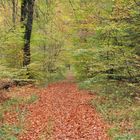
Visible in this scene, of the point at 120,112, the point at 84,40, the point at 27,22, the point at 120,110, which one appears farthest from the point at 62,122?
the point at 84,40

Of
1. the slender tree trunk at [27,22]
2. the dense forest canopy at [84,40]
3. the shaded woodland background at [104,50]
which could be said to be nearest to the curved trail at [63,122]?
the shaded woodland background at [104,50]

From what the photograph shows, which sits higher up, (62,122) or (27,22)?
(27,22)

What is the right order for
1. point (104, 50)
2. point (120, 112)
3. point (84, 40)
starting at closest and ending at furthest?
point (120, 112) < point (104, 50) < point (84, 40)

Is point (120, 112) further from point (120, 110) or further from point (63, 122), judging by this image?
point (63, 122)

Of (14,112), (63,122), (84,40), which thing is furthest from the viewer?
(84,40)

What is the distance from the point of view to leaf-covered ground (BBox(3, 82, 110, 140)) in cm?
973

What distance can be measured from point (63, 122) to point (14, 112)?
2402mm

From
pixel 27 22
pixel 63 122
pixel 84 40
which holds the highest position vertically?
pixel 27 22

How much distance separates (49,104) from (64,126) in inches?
172

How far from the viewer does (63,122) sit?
37.2 feet

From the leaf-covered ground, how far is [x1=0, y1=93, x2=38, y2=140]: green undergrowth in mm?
166

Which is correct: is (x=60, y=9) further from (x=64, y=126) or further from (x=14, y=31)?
(x=64, y=126)

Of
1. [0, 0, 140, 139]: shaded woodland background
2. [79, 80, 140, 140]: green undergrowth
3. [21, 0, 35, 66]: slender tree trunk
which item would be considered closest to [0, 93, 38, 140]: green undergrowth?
[0, 0, 140, 139]: shaded woodland background

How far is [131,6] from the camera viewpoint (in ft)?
42.9
